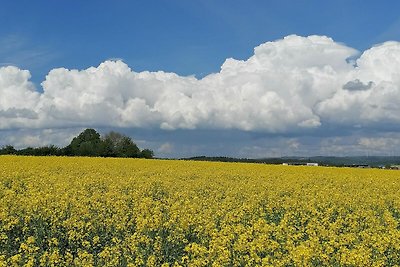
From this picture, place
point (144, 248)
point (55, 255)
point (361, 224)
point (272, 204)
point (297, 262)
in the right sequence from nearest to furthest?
1. point (297, 262)
2. point (55, 255)
3. point (144, 248)
4. point (361, 224)
5. point (272, 204)

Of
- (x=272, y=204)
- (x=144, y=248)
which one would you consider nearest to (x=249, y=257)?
(x=144, y=248)

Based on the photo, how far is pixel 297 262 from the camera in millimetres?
8266

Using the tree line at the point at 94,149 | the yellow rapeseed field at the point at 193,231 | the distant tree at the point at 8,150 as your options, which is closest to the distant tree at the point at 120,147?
the tree line at the point at 94,149

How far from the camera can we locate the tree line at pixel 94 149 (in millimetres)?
68250

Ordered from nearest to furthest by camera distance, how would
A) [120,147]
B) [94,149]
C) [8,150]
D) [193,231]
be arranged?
[193,231]
[8,150]
[94,149]
[120,147]

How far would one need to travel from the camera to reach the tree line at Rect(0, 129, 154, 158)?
6825cm

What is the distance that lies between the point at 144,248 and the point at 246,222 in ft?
12.9

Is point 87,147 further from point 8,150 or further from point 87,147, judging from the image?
point 8,150

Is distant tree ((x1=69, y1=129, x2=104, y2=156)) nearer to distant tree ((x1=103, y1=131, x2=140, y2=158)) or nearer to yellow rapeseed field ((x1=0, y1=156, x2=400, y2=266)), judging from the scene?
distant tree ((x1=103, y1=131, x2=140, y2=158))

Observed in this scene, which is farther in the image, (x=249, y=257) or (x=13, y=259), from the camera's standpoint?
(x=249, y=257)

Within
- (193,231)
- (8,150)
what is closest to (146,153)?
(8,150)

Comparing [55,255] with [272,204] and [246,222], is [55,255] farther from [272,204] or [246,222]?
[272,204]

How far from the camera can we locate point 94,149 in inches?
3103

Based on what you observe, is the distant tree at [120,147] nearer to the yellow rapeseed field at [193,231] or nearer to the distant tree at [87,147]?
the distant tree at [87,147]
